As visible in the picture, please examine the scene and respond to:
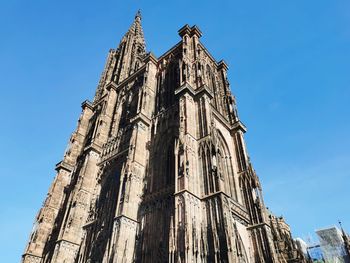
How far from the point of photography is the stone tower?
15.3 m

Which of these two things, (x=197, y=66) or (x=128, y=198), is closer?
(x=128, y=198)

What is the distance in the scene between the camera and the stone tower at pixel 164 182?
1534cm

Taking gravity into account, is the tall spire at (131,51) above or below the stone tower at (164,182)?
above

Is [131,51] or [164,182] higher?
[131,51]

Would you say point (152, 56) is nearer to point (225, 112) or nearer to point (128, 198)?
point (225, 112)

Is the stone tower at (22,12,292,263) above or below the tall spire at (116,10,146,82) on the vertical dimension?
below

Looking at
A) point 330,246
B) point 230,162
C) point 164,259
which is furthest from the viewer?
point 330,246

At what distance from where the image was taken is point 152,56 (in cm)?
2872

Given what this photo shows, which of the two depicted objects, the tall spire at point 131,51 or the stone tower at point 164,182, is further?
the tall spire at point 131,51

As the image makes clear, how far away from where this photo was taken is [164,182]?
62.3ft

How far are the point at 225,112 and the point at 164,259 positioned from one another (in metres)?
14.8

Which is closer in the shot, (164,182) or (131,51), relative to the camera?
(164,182)

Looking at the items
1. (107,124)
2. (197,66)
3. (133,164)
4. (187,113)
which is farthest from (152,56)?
(133,164)

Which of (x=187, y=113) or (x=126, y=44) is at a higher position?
(x=126, y=44)
